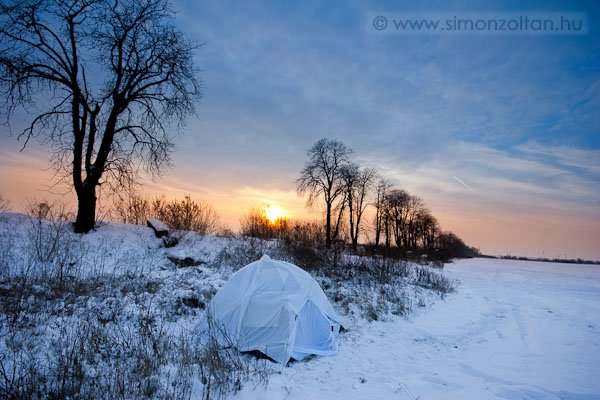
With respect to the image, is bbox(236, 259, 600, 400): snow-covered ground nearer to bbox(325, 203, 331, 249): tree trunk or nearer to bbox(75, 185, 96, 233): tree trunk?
bbox(75, 185, 96, 233): tree trunk

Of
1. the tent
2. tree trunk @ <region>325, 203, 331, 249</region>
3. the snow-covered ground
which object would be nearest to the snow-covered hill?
the snow-covered ground

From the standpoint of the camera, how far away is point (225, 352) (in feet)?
19.5

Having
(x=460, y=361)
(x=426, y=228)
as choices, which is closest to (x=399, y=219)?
(x=426, y=228)

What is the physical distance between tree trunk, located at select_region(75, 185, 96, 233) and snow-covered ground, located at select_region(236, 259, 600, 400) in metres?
12.5

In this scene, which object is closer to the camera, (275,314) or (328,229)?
(275,314)

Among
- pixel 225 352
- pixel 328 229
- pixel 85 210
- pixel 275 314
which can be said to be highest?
pixel 328 229

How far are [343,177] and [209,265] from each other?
62.0 ft

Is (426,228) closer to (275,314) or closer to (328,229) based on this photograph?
(328,229)

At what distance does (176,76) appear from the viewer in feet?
49.1

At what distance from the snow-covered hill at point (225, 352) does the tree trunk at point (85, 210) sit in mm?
572

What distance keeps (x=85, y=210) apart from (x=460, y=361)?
15742 mm

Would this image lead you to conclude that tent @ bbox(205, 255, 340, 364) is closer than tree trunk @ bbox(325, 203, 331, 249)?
Yes

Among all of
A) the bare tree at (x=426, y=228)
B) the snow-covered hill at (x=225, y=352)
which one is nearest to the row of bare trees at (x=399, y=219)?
the bare tree at (x=426, y=228)

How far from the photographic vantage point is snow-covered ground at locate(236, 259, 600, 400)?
473 centimetres
